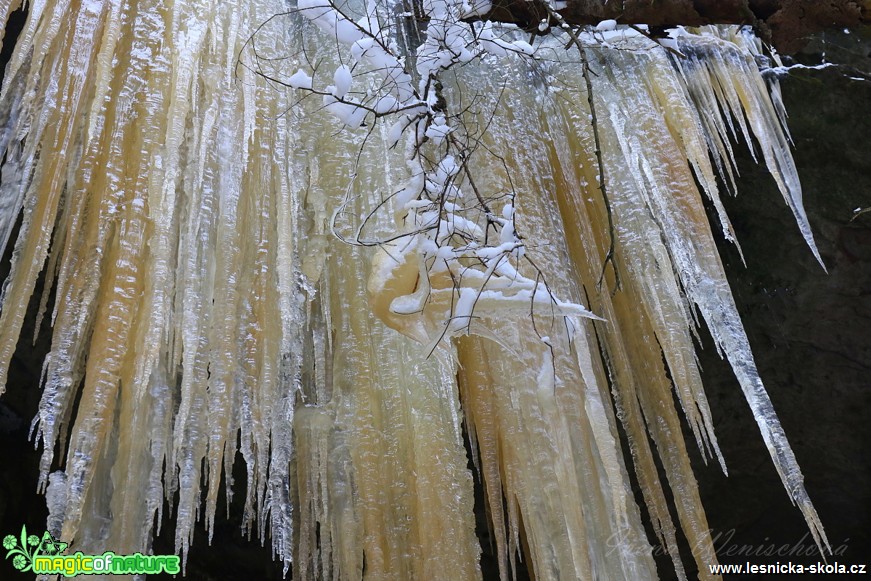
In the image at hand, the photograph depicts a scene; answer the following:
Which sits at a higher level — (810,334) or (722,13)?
(722,13)

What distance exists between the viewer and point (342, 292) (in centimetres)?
196

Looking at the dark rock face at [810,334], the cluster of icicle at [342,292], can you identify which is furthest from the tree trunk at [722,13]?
the dark rock face at [810,334]

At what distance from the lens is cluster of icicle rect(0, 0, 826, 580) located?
1.64 meters

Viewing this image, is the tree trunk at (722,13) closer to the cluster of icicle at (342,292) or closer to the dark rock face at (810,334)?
the cluster of icicle at (342,292)

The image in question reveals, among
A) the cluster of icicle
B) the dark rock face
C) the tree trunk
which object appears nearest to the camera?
the cluster of icicle

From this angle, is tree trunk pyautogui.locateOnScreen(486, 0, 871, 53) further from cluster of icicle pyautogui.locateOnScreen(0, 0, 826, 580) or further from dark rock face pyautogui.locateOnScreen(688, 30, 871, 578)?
dark rock face pyautogui.locateOnScreen(688, 30, 871, 578)

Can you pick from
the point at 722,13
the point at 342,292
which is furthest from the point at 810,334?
the point at 342,292

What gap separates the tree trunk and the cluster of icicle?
137 mm

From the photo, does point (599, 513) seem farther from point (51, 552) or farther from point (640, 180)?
point (51, 552)

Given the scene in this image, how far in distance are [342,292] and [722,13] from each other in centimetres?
132

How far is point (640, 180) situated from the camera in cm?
216

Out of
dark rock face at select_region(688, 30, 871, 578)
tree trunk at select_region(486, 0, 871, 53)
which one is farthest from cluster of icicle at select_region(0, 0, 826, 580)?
dark rock face at select_region(688, 30, 871, 578)

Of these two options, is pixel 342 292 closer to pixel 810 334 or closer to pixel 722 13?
pixel 722 13

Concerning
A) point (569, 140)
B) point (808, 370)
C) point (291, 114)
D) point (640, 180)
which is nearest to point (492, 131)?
point (569, 140)
